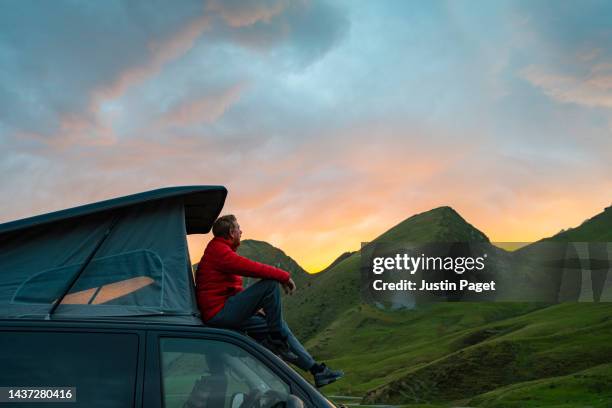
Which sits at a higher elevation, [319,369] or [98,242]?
[98,242]

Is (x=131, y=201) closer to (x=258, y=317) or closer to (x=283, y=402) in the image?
(x=258, y=317)

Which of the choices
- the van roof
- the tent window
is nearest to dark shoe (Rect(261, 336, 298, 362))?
the tent window

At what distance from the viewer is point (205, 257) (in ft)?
23.1

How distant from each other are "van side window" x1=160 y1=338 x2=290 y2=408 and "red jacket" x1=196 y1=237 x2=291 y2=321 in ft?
2.07

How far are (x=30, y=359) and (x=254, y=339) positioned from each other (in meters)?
1.86

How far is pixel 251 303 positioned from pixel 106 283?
4.24 ft

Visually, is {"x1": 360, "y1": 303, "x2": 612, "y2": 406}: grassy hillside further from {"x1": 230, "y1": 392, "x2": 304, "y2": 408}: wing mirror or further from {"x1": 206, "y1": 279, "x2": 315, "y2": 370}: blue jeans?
{"x1": 230, "y1": 392, "x2": 304, "y2": 408}: wing mirror

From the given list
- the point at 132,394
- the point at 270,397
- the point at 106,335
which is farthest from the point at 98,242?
the point at 270,397

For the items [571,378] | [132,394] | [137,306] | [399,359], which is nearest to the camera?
[132,394]

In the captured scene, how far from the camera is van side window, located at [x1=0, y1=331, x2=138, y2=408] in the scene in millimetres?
5684

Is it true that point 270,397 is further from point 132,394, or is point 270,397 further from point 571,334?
point 571,334

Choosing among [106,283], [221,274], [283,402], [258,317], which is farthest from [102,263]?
[283,402]

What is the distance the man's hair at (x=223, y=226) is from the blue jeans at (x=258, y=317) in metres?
0.82

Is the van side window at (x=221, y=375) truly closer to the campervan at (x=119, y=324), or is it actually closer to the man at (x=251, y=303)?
the campervan at (x=119, y=324)
